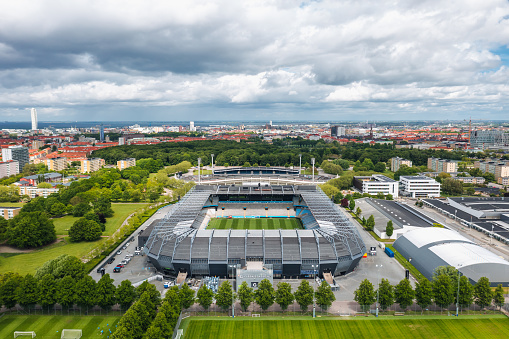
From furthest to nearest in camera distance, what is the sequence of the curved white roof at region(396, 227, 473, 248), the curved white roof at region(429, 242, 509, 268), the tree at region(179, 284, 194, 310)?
the curved white roof at region(396, 227, 473, 248), the curved white roof at region(429, 242, 509, 268), the tree at region(179, 284, 194, 310)

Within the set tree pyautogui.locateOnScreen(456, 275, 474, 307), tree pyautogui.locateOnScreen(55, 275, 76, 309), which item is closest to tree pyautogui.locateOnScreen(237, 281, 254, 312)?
tree pyautogui.locateOnScreen(55, 275, 76, 309)

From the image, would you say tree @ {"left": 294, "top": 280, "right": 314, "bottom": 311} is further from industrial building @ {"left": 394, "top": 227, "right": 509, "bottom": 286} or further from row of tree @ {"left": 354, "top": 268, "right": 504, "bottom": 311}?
industrial building @ {"left": 394, "top": 227, "right": 509, "bottom": 286}

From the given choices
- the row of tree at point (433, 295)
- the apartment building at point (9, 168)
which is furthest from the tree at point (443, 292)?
the apartment building at point (9, 168)

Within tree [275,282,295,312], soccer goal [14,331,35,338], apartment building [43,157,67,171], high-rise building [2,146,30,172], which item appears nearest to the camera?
soccer goal [14,331,35,338]

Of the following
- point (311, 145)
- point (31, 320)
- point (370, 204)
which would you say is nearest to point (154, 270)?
point (31, 320)

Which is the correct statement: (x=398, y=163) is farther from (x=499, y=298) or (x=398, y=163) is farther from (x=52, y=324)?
(x=52, y=324)

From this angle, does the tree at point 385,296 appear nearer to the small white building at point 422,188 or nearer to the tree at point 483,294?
the tree at point 483,294
